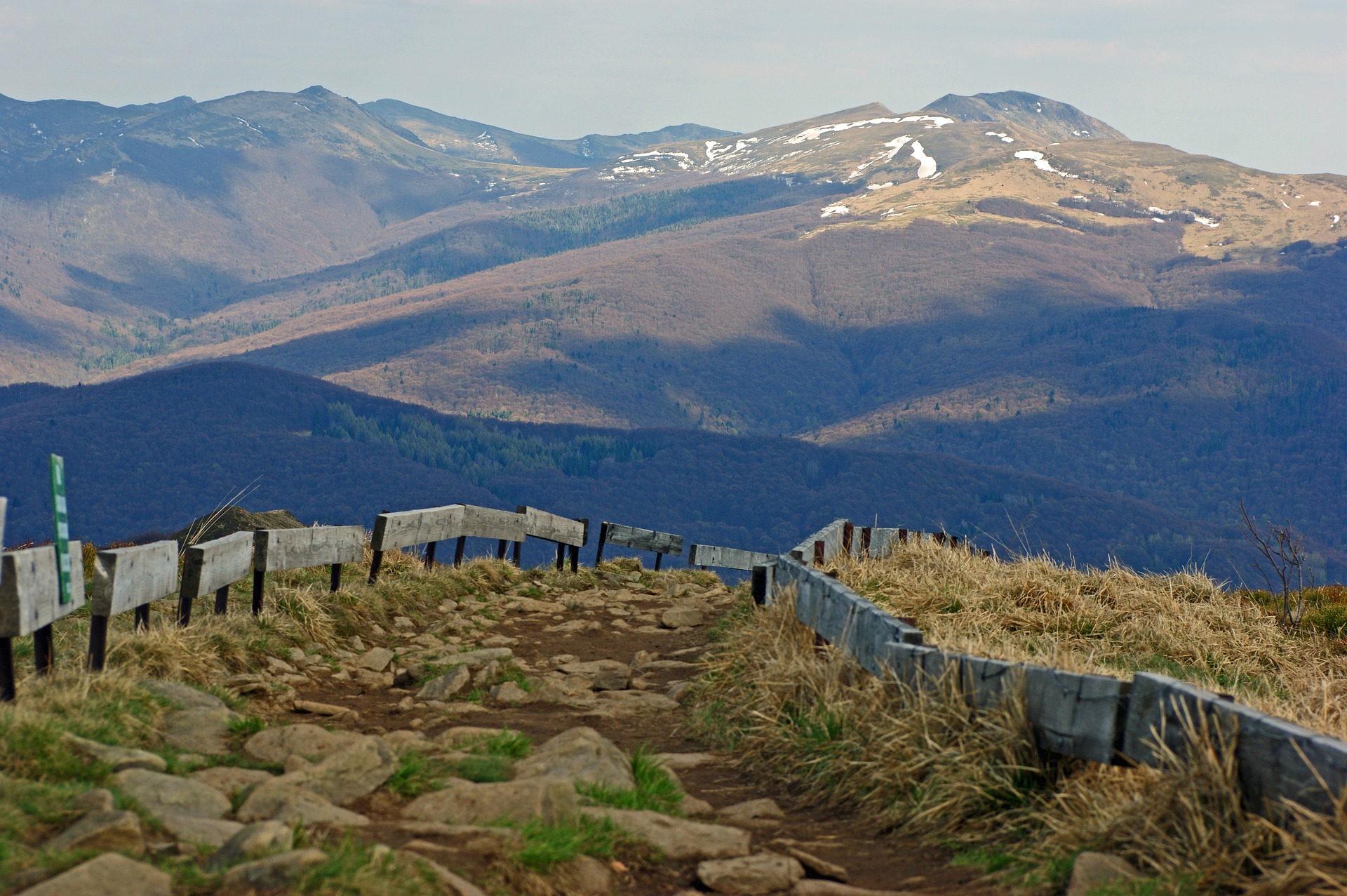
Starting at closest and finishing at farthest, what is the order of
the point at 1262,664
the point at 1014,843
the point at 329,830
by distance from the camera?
the point at 329,830 → the point at 1014,843 → the point at 1262,664

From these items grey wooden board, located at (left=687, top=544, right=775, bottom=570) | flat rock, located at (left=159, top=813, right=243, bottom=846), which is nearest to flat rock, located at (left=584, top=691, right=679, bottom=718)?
flat rock, located at (left=159, top=813, right=243, bottom=846)

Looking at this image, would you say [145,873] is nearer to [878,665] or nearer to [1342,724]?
[878,665]

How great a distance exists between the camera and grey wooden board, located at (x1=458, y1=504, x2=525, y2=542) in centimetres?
1434

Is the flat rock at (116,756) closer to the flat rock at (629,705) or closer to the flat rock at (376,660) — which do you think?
the flat rock at (629,705)

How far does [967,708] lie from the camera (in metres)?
5.80

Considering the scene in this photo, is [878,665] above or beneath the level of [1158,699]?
beneath

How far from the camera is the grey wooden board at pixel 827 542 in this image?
11.1 metres

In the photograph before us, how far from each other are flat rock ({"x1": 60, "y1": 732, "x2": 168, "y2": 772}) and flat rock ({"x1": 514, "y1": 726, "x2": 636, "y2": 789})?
5.41ft

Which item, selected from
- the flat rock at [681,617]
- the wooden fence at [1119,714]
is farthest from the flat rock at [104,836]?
the flat rock at [681,617]

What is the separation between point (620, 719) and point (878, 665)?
7.06ft

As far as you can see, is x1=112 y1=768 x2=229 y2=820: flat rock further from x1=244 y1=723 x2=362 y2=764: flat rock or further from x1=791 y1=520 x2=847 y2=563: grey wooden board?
x1=791 y1=520 x2=847 y2=563: grey wooden board

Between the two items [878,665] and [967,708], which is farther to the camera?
[878,665]

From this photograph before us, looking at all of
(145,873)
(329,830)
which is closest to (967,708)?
(329,830)

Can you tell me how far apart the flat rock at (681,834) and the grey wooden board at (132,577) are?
3.35 m
